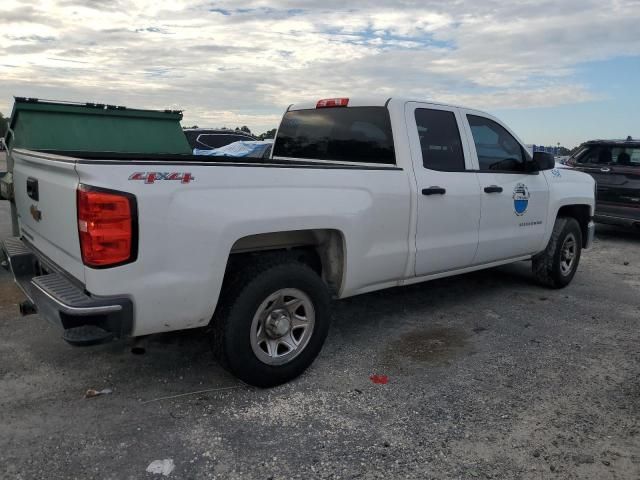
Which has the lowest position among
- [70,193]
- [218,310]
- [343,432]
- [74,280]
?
[343,432]

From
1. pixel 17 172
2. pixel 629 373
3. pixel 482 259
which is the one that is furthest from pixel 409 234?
pixel 17 172

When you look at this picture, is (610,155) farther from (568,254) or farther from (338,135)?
(338,135)

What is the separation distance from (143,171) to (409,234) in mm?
2180

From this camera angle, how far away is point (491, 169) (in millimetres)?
5172

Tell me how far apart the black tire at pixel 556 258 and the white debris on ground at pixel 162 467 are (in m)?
4.73

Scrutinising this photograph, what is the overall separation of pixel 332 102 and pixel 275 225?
195cm

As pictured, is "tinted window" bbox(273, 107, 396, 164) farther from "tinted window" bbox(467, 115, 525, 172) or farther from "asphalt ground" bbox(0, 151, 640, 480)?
"asphalt ground" bbox(0, 151, 640, 480)

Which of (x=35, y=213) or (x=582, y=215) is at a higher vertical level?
(x=35, y=213)

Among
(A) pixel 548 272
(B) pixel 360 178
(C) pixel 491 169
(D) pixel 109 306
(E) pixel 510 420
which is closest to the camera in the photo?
(D) pixel 109 306

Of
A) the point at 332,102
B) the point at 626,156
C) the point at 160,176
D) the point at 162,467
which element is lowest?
the point at 162,467

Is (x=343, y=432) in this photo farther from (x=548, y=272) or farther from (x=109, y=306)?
(x=548, y=272)

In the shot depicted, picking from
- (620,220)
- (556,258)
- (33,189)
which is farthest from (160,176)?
(620,220)

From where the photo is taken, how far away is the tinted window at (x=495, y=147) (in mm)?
5109

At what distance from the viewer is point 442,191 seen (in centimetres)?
450
